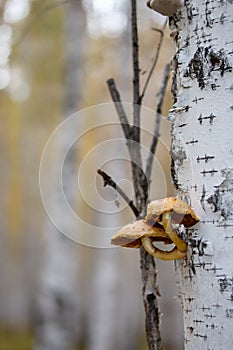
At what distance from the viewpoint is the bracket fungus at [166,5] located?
0.92 metres

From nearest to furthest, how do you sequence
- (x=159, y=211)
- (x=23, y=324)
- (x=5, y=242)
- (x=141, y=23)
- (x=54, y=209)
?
(x=159, y=211) < (x=141, y=23) < (x=54, y=209) < (x=23, y=324) < (x=5, y=242)

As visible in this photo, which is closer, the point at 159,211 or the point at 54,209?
the point at 159,211

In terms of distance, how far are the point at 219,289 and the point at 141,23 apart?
1.26 m

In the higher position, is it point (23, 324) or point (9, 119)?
point (9, 119)

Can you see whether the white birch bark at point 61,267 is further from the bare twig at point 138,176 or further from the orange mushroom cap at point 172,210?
the orange mushroom cap at point 172,210

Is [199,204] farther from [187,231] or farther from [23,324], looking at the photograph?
[23,324]

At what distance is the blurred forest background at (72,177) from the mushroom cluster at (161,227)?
1.38ft

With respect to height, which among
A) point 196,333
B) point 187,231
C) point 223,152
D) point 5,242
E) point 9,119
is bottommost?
point 196,333

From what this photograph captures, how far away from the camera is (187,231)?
0.87m

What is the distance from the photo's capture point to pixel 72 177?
163 inches

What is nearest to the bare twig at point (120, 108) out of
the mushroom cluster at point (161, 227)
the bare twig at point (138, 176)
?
the bare twig at point (138, 176)

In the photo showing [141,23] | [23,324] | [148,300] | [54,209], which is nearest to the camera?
[148,300]

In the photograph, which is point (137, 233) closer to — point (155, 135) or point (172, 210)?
point (172, 210)

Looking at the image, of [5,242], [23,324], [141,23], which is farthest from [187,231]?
[5,242]
